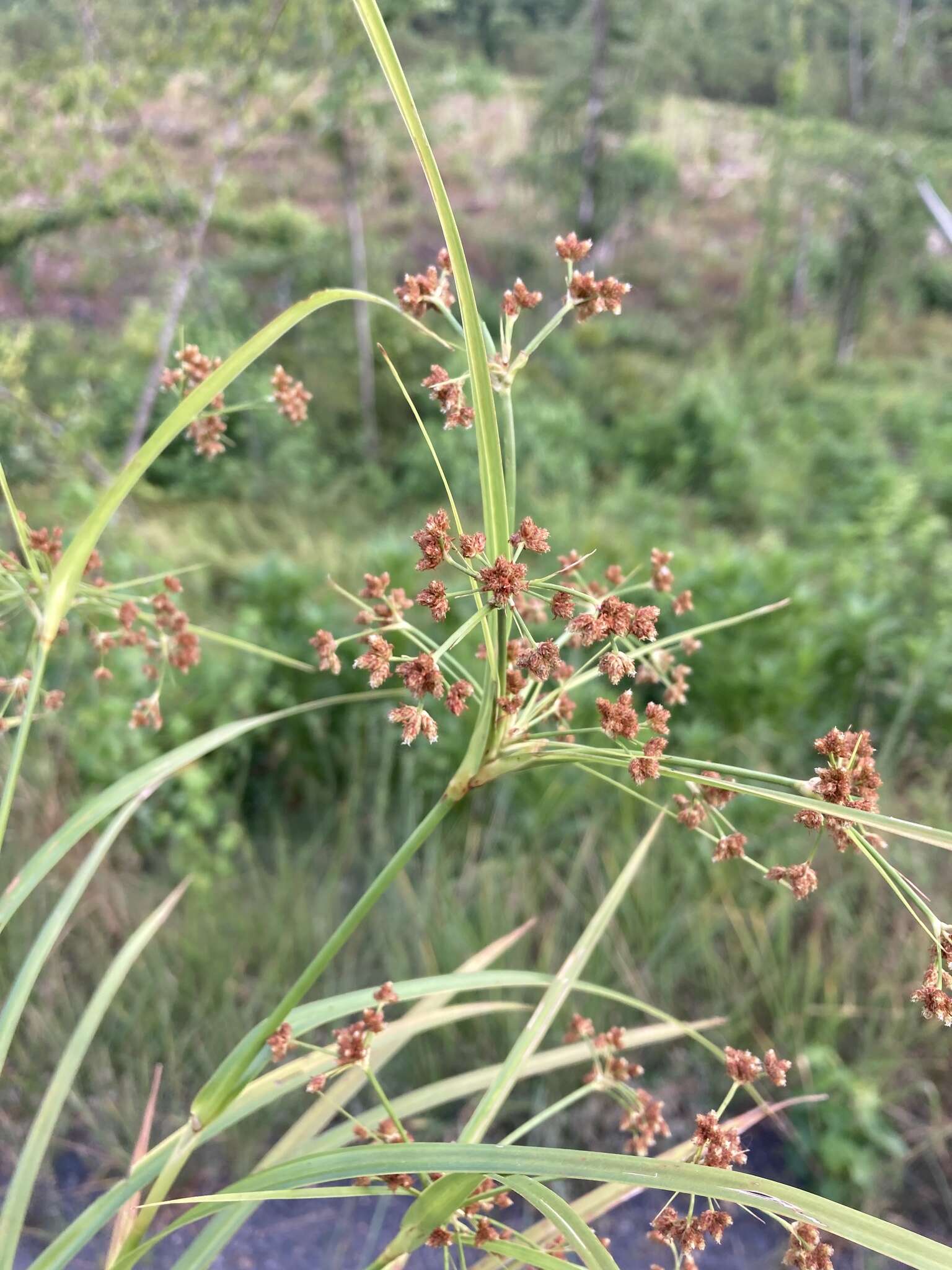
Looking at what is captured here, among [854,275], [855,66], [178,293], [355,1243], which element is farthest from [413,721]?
[855,66]

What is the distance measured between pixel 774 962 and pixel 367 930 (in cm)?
95

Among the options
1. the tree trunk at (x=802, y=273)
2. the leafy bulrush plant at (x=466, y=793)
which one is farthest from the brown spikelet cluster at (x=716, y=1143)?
the tree trunk at (x=802, y=273)

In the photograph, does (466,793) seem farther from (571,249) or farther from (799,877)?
(571,249)

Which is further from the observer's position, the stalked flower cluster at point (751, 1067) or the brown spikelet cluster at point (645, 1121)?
the brown spikelet cluster at point (645, 1121)

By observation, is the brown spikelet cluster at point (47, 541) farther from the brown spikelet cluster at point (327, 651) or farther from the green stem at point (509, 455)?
Result: the green stem at point (509, 455)

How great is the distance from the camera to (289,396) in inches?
31.2

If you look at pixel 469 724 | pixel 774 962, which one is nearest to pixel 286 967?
pixel 469 724

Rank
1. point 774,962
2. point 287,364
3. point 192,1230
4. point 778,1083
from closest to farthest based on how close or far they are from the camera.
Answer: point 778,1083 < point 192,1230 < point 774,962 < point 287,364

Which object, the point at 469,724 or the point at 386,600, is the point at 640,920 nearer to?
the point at 469,724

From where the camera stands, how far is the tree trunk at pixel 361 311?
513 centimetres

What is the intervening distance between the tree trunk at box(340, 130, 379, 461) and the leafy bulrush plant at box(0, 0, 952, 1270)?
4915 mm

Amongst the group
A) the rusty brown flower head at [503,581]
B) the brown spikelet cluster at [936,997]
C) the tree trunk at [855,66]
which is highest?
the tree trunk at [855,66]

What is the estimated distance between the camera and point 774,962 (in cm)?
184

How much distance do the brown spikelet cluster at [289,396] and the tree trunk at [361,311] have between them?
4794 mm
